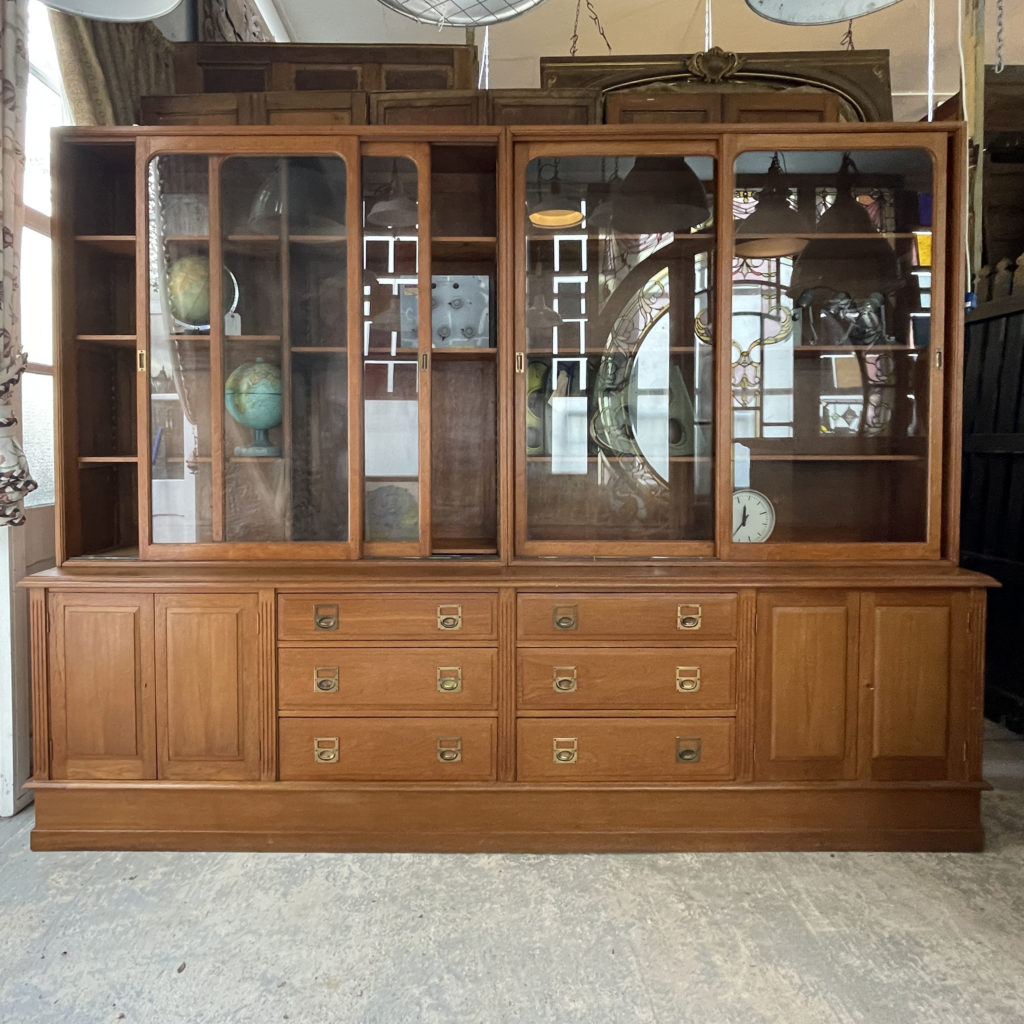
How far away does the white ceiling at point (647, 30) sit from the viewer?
3893 millimetres

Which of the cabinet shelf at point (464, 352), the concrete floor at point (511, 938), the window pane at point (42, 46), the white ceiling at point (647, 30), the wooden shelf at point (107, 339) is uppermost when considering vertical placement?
the white ceiling at point (647, 30)

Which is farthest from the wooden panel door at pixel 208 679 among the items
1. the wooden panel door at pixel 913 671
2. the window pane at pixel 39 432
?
the wooden panel door at pixel 913 671

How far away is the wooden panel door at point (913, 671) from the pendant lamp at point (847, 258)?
0.97 m

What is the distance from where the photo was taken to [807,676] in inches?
89.2

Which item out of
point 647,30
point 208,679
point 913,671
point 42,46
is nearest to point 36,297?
point 42,46

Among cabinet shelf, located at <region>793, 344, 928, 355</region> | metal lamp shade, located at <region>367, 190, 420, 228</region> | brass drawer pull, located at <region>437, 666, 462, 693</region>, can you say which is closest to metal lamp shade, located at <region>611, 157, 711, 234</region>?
cabinet shelf, located at <region>793, 344, 928, 355</region>

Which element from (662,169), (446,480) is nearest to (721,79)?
(662,169)

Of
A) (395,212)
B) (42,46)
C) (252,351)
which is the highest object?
(42,46)

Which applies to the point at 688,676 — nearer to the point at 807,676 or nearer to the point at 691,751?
the point at 691,751

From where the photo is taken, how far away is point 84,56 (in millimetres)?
2426

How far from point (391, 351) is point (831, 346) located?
1.39 metres

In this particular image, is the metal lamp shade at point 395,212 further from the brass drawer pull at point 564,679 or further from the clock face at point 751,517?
the brass drawer pull at point 564,679

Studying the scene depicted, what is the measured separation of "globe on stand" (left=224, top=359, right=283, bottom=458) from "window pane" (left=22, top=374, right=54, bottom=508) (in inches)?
28.5

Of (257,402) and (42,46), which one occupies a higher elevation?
(42,46)
